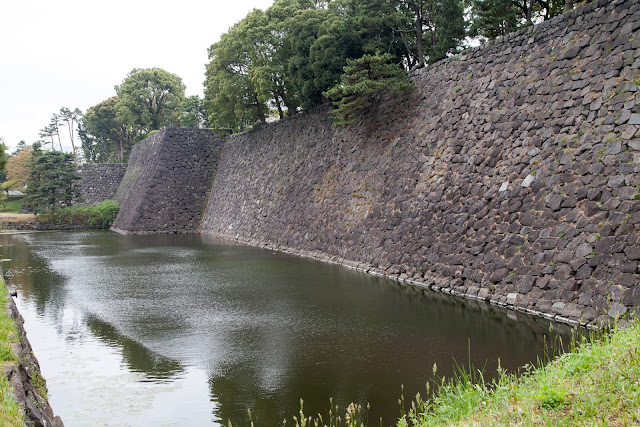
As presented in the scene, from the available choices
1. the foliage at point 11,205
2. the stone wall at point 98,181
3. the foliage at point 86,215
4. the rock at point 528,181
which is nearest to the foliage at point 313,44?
the rock at point 528,181

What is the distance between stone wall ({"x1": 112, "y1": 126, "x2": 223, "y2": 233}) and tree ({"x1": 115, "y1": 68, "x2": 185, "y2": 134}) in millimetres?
11571

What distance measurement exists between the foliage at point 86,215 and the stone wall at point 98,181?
5216mm

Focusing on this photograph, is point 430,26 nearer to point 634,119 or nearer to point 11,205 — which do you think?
point 634,119

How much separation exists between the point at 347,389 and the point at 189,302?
5.31 m

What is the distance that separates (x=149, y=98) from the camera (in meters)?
41.7

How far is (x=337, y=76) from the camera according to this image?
17188 mm

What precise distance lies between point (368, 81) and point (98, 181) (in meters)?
29.4

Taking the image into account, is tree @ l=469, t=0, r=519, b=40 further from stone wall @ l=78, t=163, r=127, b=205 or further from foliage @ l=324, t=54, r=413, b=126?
stone wall @ l=78, t=163, r=127, b=205

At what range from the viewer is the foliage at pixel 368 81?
14133 millimetres

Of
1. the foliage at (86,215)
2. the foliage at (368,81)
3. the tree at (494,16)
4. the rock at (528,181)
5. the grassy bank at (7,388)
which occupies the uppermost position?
the tree at (494,16)

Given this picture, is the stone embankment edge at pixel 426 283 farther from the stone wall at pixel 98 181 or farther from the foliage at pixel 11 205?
the foliage at pixel 11 205

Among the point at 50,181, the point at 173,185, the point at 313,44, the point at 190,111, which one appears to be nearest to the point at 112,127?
the point at 190,111

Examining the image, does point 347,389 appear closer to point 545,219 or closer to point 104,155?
point 545,219

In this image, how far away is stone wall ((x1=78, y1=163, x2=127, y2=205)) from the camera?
37.0 m
